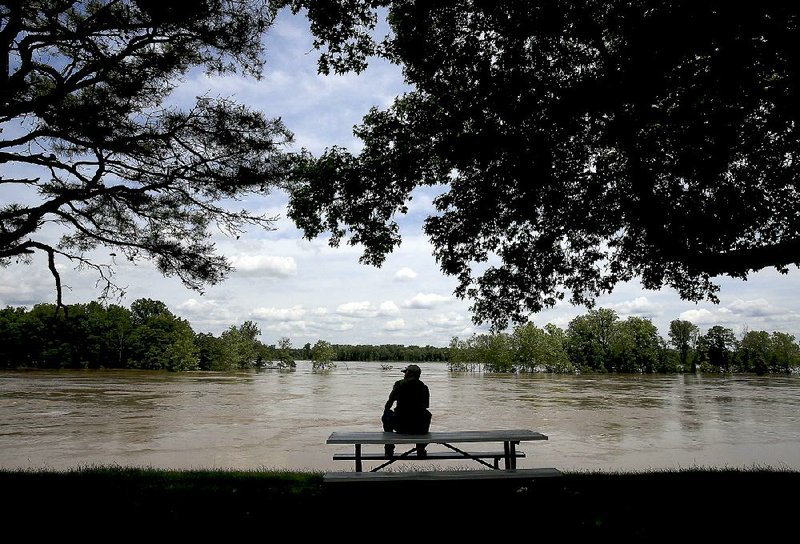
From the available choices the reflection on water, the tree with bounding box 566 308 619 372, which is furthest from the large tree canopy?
the tree with bounding box 566 308 619 372

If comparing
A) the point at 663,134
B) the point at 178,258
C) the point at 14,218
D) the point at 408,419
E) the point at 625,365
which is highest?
the point at 663,134

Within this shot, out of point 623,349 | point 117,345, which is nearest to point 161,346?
point 117,345

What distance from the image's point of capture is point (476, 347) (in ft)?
391

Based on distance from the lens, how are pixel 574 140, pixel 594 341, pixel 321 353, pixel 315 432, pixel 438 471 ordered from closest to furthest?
pixel 438 471, pixel 574 140, pixel 315 432, pixel 594 341, pixel 321 353

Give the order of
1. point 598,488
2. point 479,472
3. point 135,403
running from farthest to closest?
point 135,403 → point 598,488 → point 479,472

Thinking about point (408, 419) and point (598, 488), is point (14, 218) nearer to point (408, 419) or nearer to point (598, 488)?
point (408, 419)

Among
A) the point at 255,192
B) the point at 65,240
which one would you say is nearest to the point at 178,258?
the point at 255,192

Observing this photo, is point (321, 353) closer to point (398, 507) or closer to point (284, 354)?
point (284, 354)

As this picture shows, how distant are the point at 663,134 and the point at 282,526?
769 cm

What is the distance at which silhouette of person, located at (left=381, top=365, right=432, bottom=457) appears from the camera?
6.94 m

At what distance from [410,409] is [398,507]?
1.60 metres

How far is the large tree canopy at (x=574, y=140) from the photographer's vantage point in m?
6.65

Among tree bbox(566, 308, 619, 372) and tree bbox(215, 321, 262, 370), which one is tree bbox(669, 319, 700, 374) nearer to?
tree bbox(566, 308, 619, 372)

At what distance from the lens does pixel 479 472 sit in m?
6.11
